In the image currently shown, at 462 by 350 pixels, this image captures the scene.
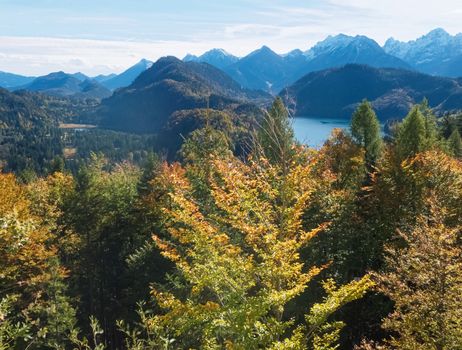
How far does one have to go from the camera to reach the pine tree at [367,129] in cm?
4866

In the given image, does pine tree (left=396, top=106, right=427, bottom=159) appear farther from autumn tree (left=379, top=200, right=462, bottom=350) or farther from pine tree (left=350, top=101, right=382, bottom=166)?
autumn tree (left=379, top=200, right=462, bottom=350)

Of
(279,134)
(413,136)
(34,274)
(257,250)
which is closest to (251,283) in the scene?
(257,250)

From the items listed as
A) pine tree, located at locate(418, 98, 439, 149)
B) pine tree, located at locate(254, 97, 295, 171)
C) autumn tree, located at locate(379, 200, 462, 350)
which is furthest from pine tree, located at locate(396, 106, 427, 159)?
autumn tree, located at locate(379, 200, 462, 350)

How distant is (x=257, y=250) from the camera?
11.8 meters

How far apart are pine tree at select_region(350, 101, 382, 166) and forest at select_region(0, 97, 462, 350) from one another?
7.8 inches

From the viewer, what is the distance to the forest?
11531mm

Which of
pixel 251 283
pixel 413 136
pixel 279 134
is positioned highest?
pixel 279 134

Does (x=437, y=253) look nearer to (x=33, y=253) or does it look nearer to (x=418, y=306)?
(x=418, y=306)

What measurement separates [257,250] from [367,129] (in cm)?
4100

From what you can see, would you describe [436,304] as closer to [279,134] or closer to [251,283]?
[251,283]

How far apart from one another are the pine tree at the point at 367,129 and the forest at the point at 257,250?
7.8 inches

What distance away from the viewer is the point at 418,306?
41.7ft

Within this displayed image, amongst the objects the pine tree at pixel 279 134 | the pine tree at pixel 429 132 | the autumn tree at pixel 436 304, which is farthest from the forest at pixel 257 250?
the pine tree at pixel 429 132

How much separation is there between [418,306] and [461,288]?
5.05ft
